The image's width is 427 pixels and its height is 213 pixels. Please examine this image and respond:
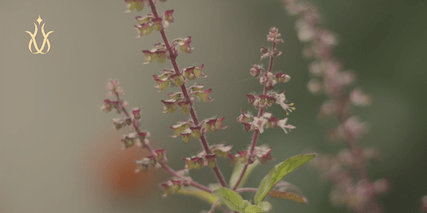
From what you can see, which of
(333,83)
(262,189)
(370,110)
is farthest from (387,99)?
(262,189)

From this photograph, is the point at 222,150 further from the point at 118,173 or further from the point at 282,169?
the point at 118,173

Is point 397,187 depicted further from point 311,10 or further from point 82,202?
point 82,202

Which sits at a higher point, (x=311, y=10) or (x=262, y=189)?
(x=311, y=10)

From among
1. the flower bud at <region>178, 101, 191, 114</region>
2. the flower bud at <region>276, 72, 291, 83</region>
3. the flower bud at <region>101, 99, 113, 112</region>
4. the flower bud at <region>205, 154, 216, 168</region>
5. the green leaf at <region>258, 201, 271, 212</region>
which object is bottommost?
the green leaf at <region>258, 201, 271, 212</region>

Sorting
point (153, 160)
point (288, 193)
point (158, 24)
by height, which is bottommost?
point (288, 193)

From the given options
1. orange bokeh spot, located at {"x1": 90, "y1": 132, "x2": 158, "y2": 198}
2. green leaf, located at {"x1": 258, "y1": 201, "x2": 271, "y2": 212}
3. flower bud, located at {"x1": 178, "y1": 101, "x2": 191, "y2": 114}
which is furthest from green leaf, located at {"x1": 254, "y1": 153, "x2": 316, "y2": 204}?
orange bokeh spot, located at {"x1": 90, "y1": 132, "x2": 158, "y2": 198}

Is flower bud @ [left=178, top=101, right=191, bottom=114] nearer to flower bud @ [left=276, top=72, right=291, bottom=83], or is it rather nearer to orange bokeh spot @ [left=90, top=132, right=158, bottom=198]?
flower bud @ [left=276, top=72, right=291, bottom=83]

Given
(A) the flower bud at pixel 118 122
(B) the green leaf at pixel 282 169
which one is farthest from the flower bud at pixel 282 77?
(A) the flower bud at pixel 118 122

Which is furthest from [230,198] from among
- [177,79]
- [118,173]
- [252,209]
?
[118,173]

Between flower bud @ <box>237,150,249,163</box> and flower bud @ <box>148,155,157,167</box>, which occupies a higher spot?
flower bud @ <box>148,155,157,167</box>
